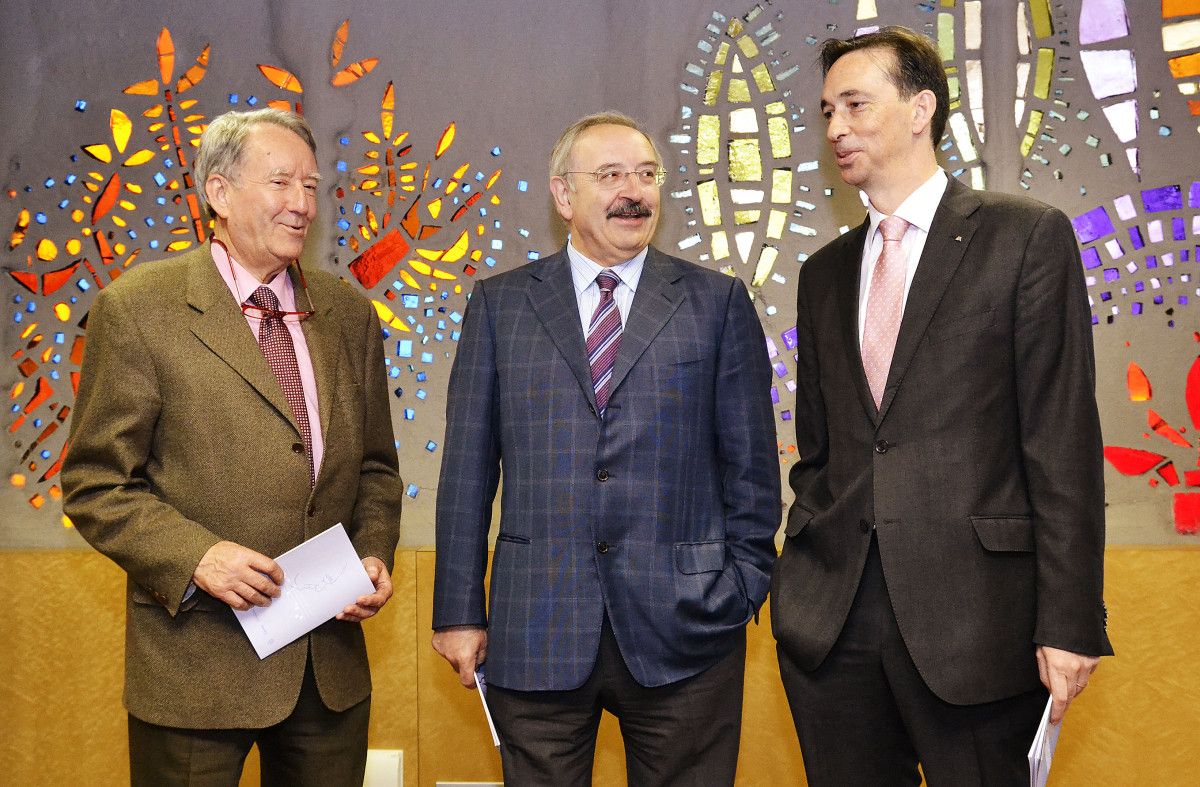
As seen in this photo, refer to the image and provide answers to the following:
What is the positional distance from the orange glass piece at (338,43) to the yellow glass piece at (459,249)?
659mm

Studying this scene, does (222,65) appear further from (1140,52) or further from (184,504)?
(1140,52)

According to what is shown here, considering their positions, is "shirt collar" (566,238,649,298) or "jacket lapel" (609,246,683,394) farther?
"shirt collar" (566,238,649,298)

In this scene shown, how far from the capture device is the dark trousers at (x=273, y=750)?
7.35 ft

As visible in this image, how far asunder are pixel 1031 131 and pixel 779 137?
730 millimetres

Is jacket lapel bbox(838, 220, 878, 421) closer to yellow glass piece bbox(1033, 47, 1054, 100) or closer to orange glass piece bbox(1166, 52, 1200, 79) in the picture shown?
yellow glass piece bbox(1033, 47, 1054, 100)

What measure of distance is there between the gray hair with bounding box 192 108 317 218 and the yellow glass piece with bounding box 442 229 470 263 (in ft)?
3.39

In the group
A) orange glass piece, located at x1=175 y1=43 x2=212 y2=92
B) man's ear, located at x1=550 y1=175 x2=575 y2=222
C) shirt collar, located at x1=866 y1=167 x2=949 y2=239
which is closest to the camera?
shirt collar, located at x1=866 y1=167 x2=949 y2=239

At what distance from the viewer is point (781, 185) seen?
3.44 m

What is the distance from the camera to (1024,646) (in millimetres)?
2025

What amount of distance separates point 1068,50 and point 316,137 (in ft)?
7.41

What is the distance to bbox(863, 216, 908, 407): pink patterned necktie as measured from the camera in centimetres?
218

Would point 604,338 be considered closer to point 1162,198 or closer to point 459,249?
point 459,249

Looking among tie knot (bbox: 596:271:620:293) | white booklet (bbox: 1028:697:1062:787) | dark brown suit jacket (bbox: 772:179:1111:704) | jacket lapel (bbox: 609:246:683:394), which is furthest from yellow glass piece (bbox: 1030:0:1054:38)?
white booklet (bbox: 1028:697:1062:787)

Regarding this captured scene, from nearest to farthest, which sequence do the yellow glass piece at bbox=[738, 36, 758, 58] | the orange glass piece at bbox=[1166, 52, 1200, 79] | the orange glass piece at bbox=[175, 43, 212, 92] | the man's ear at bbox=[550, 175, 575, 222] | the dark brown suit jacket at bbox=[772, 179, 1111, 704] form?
the dark brown suit jacket at bbox=[772, 179, 1111, 704] < the man's ear at bbox=[550, 175, 575, 222] < the orange glass piece at bbox=[1166, 52, 1200, 79] < the yellow glass piece at bbox=[738, 36, 758, 58] < the orange glass piece at bbox=[175, 43, 212, 92]
